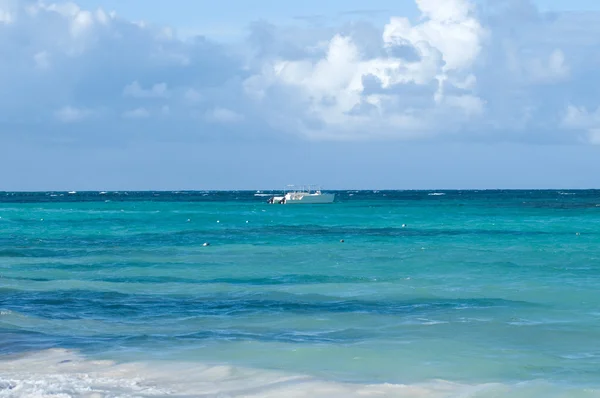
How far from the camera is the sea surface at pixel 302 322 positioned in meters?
15.7

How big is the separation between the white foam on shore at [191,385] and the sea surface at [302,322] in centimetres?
4

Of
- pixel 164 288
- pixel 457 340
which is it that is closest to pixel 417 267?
pixel 164 288

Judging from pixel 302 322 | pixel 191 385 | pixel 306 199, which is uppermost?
pixel 306 199

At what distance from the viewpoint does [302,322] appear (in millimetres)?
21766

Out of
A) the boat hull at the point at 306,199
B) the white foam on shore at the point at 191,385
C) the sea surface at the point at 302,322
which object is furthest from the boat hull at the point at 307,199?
the white foam on shore at the point at 191,385

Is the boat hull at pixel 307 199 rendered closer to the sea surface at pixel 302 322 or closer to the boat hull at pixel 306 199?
the boat hull at pixel 306 199

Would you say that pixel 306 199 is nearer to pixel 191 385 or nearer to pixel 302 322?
pixel 302 322

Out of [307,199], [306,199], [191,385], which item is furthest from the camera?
[307,199]

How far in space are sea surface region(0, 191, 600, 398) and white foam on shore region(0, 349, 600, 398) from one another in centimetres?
4

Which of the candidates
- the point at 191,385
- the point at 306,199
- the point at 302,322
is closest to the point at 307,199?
the point at 306,199

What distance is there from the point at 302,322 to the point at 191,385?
6713mm

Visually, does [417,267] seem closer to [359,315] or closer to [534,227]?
[359,315]

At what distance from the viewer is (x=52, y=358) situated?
17.3 meters

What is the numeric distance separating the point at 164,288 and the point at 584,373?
16248 millimetres
